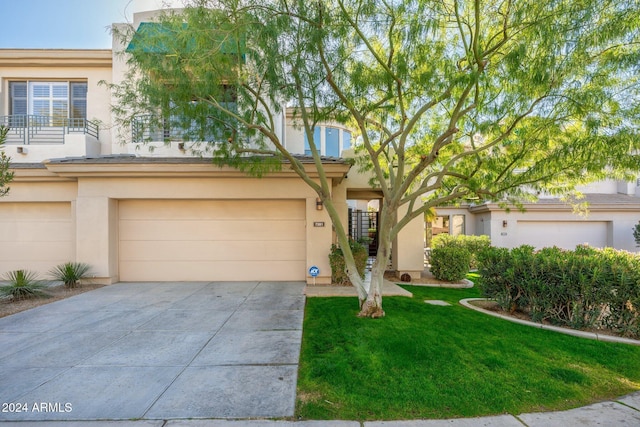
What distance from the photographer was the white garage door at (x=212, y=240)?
33.2 ft

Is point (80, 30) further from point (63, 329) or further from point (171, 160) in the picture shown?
point (63, 329)

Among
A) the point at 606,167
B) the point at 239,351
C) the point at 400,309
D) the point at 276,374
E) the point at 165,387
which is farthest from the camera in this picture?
the point at 400,309

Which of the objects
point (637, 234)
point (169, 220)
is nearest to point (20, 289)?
point (169, 220)

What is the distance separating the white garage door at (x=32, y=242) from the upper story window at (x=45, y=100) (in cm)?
431

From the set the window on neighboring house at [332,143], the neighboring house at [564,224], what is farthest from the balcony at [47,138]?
the neighboring house at [564,224]

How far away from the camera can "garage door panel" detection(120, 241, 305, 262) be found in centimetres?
1012

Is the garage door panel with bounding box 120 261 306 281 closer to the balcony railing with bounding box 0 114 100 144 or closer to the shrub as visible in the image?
the shrub

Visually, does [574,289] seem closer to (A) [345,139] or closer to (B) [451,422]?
(B) [451,422]

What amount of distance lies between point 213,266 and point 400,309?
6023 mm

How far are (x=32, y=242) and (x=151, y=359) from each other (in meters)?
8.97

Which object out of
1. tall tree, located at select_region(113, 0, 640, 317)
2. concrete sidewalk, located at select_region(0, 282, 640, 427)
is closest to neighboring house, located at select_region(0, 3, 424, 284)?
concrete sidewalk, located at select_region(0, 282, 640, 427)

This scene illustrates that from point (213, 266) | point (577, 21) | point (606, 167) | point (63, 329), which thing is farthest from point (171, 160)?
point (606, 167)

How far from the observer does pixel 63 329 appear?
5.88 metres

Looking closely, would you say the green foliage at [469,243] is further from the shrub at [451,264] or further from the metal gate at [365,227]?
the shrub at [451,264]
